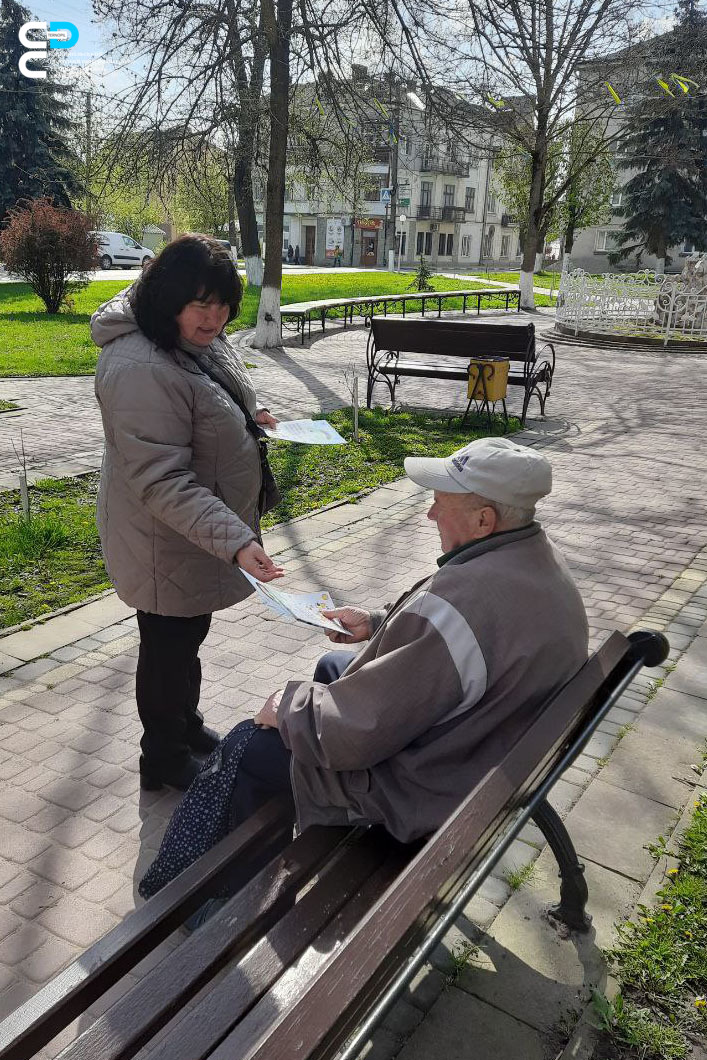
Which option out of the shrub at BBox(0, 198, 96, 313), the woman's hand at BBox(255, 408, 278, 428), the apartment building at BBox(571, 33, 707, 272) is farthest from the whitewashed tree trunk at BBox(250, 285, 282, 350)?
the woman's hand at BBox(255, 408, 278, 428)

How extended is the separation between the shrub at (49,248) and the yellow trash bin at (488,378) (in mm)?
12501

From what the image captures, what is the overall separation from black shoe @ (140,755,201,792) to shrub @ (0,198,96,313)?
57.8 feet

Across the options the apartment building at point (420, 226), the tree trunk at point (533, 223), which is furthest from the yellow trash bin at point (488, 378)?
the apartment building at point (420, 226)

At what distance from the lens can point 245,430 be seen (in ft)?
9.81

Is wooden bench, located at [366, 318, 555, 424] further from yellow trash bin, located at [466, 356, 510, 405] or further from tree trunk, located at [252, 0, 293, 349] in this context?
tree trunk, located at [252, 0, 293, 349]

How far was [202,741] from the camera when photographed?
11.4 ft

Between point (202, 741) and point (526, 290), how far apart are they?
88.0 ft

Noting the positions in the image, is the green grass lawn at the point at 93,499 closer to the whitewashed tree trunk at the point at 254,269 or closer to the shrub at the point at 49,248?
the shrub at the point at 49,248

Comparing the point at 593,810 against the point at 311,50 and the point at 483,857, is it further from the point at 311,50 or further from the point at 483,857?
the point at 311,50

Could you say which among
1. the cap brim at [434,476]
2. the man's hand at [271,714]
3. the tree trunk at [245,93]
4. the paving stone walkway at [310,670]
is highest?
the tree trunk at [245,93]

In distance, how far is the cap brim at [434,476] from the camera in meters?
2.12

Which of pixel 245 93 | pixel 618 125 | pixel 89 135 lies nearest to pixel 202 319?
pixel 89 135

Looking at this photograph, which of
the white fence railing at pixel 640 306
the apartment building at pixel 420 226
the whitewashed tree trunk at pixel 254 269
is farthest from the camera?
the apartment building at pixel 420 226

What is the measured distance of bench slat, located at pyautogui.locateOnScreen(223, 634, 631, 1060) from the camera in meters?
1.33
